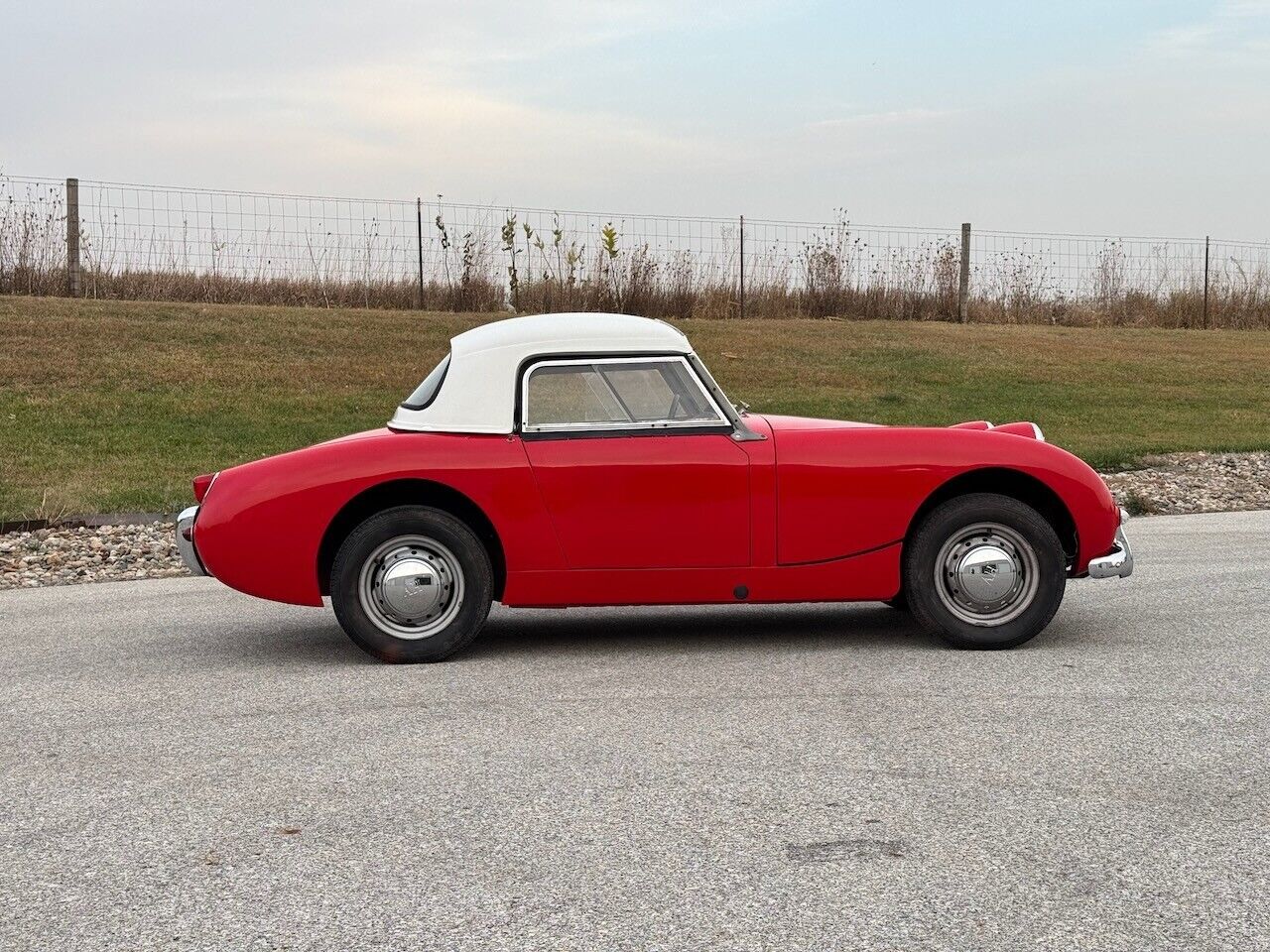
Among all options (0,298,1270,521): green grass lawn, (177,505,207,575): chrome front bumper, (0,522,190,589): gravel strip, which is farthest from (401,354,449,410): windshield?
(0,298,1270,521): green grass lawn

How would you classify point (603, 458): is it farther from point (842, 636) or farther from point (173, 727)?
point (173, 727)

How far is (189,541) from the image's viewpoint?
6.59m

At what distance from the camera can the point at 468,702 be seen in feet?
18.5

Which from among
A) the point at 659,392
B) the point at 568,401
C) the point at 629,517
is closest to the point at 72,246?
the point at 568,401

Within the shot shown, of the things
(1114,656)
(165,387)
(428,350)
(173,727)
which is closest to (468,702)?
(173,727)

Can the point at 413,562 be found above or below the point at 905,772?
above

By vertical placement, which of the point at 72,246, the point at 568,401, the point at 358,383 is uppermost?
the point at 72,246

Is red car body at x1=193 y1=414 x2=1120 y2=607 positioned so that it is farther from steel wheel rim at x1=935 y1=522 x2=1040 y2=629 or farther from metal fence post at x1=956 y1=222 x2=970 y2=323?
metal fence post at x1=956 y1=222 x2=970 y2=323

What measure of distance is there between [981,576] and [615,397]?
1732 millimetres

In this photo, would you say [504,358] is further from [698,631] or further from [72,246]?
[72,246]

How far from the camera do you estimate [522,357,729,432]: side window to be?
21.1 feet

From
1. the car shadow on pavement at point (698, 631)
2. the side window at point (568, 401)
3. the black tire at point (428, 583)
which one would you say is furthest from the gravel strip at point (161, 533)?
the side window at point (568, 401)

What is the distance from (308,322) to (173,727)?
58.2 feet

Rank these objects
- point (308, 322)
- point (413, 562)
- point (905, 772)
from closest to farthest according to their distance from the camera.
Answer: point (905, 772), point (413, 562), point (308, 322)
